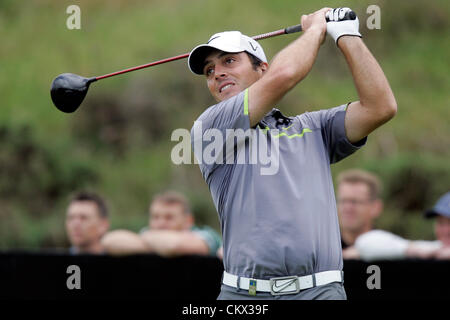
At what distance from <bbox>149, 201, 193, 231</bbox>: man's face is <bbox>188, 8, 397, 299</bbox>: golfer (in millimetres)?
2601

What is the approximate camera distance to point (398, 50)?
43.5 ft

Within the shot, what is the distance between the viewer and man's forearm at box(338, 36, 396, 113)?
3215mm

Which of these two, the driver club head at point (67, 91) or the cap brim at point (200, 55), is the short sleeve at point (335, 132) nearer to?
the cap brim at point (200, 55)

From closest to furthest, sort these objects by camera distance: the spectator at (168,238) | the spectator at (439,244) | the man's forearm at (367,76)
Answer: the man's forearm at (367,76)
the spectator at (439,244)
the spectator at (168,238)

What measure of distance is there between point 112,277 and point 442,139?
785 cm

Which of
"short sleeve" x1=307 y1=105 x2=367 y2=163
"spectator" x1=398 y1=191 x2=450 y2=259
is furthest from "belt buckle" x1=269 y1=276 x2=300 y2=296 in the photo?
"spectator" x1=398 y1=191 x2=450 y2=259

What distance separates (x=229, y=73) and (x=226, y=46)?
4.9 inches

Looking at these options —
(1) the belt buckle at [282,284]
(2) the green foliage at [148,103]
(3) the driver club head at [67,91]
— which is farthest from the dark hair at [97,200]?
(2) the green foliage at [148,103]

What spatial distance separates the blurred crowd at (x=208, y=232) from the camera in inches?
198

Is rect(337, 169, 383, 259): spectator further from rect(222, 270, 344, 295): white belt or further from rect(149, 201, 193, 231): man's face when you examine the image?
rect(222, 270, 344, 295): white belt

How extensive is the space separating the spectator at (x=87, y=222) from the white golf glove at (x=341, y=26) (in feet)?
10.4

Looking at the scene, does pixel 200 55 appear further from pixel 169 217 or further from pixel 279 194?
pixel 169 217

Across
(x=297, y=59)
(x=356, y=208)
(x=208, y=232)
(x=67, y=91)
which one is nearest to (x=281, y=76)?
(x=297, y=59)

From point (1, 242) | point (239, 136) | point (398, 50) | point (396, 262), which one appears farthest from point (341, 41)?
point (398, 50)
